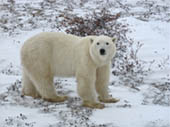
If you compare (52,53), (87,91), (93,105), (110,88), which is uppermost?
(52,53)

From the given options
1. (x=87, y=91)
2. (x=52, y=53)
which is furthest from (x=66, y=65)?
(x=87, y=91)

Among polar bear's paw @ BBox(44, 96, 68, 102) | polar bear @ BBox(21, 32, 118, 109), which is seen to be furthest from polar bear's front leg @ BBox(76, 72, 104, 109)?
polar bear's paw @ BBox(44, 96, 68, 102)

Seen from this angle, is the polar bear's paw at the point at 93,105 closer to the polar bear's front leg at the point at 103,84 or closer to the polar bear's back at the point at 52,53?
the polar bear's front leg at the point at 103,84

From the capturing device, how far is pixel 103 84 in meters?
5.36

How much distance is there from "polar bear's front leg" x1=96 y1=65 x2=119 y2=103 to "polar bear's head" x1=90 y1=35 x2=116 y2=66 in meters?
0.33

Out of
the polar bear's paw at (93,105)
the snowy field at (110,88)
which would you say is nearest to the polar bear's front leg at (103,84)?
the snowy field at (110,88)

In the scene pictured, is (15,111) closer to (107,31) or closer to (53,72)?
(53,72)

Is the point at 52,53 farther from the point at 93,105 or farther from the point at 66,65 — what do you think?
the point at 93,105

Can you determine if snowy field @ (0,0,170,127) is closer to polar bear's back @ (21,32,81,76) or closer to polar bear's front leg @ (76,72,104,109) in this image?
polar bear's front leg @ (76,72,104,109)

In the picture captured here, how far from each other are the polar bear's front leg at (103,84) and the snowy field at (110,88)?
0.24 m

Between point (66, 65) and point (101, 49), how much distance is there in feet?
2.60

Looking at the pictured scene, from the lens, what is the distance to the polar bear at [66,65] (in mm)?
5016

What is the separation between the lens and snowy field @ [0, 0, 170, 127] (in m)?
4.51

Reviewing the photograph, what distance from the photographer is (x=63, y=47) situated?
17.3ft
